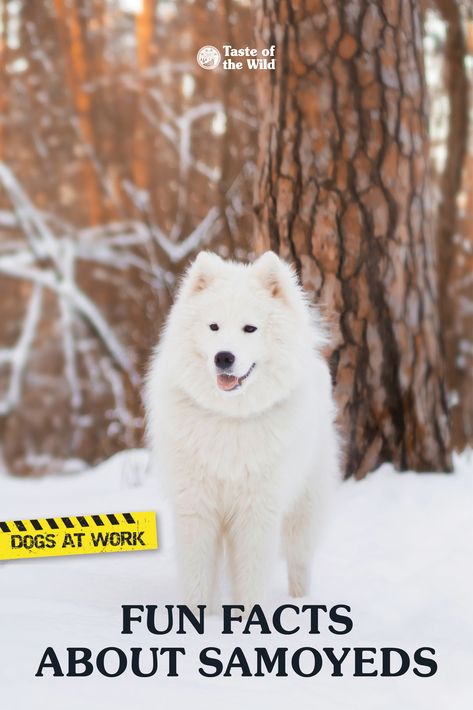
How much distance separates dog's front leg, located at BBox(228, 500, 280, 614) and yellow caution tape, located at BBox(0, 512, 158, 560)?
1.66 feet

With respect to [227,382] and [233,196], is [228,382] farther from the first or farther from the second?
[233,196]

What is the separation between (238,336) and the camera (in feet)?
10.5

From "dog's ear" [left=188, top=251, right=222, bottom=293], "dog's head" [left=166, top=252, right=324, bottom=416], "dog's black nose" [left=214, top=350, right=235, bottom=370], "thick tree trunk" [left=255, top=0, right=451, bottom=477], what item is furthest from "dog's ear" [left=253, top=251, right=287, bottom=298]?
"thick tree trunk" [left=255, top=0, right=451, bottom=477]

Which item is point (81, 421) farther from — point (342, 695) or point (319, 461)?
point (342, 695)

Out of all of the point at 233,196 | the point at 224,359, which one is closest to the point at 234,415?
the point at 224,359

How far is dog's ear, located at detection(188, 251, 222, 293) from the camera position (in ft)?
11.1

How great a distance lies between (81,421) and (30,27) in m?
6.26

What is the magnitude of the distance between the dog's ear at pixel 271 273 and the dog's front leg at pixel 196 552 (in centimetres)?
94

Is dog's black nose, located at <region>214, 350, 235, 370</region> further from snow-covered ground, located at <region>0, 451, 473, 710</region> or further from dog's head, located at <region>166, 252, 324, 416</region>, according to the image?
snow-covered ground, located at <region>0, 451, 473, 710</region>

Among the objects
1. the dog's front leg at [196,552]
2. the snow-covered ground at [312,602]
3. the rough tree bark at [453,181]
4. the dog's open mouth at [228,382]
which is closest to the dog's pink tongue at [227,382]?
the dog's open mouth at [228,382]

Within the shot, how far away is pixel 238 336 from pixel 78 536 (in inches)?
37.3

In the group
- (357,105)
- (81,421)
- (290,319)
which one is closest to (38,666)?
(290,319)

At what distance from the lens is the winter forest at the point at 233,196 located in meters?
4.83

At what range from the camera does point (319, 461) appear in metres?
3.81
